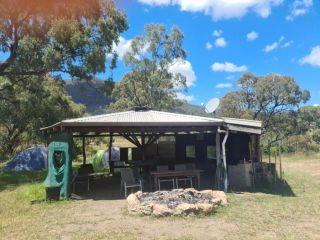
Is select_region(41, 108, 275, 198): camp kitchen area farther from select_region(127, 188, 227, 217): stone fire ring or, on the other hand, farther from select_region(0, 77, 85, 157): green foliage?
select_region(0, 77, 85, 157): green foliage

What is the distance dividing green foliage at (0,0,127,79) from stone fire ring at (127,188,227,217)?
8.80 meters

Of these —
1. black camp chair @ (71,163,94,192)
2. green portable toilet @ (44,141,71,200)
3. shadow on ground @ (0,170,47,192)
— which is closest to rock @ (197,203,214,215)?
green portable toilet @ (44,141,71,200)

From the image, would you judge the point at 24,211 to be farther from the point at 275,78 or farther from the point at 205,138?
the point at 275,78

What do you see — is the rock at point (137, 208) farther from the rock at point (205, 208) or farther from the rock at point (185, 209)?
the rock at point (205, 208)

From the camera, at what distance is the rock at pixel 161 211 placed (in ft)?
30.8

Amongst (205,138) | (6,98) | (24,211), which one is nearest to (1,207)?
(24,211)

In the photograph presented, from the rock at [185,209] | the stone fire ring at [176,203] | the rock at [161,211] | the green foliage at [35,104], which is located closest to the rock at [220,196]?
the stone fire ring at [176,203]

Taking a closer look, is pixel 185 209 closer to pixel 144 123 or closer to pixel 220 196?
pixel 220 196

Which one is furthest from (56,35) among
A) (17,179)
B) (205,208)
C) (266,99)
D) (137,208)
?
(266,99)

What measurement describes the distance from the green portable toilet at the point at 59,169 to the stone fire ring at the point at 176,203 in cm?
290

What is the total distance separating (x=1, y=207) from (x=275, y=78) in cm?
3759

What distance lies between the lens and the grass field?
8.06 m

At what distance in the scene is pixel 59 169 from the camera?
508 inches

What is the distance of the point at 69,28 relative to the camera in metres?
17.1
